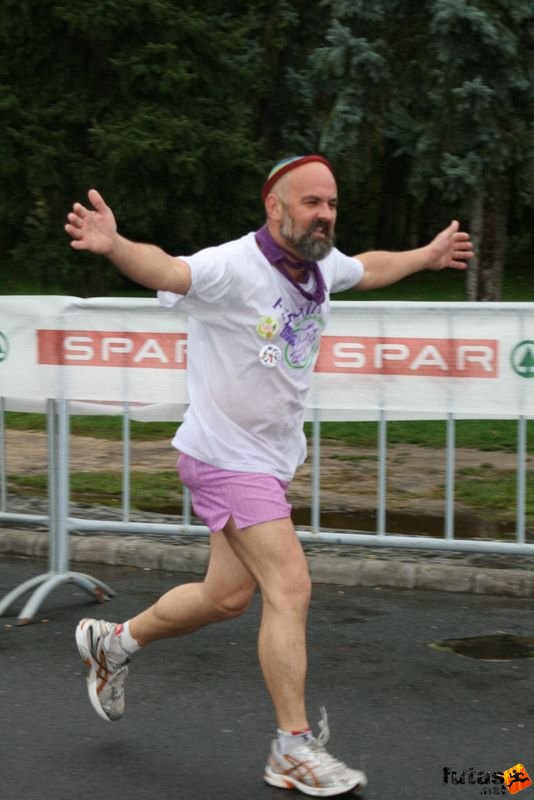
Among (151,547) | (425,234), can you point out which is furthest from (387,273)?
(425,234)

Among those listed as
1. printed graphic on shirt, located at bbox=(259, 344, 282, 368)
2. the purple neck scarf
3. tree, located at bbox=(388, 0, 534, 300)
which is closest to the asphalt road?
printed graphic on shirt, located at bbox=(259, 344, 282, 368)

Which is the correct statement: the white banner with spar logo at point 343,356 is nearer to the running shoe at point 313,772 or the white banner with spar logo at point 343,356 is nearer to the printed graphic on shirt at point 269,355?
the printed graphic on shirt at point 269,355

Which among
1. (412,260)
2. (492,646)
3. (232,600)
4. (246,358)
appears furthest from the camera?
(492,646)

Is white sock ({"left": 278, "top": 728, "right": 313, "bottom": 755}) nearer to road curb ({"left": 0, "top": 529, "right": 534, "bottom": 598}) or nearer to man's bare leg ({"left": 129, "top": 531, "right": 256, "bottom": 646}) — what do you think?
man's bare leg ({"left": 129, "top": 531, "right": 256, "bottom": 646})

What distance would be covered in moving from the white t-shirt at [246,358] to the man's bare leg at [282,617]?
237 millimetres

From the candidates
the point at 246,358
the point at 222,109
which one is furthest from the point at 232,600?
the point at 222,109

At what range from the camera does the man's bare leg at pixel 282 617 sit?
4445mm

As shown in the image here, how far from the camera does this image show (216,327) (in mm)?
4531

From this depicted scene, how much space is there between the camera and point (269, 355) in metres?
4.50

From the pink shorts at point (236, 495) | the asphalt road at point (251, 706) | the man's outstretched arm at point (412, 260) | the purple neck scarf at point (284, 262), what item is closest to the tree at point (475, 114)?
the asphalt road at point (251, 706)

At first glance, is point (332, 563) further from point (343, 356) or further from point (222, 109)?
point (222, 109)

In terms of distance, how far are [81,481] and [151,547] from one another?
78.0 inches

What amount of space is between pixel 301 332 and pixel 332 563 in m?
2.94

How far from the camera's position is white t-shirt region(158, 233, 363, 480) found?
4445 millimetres
